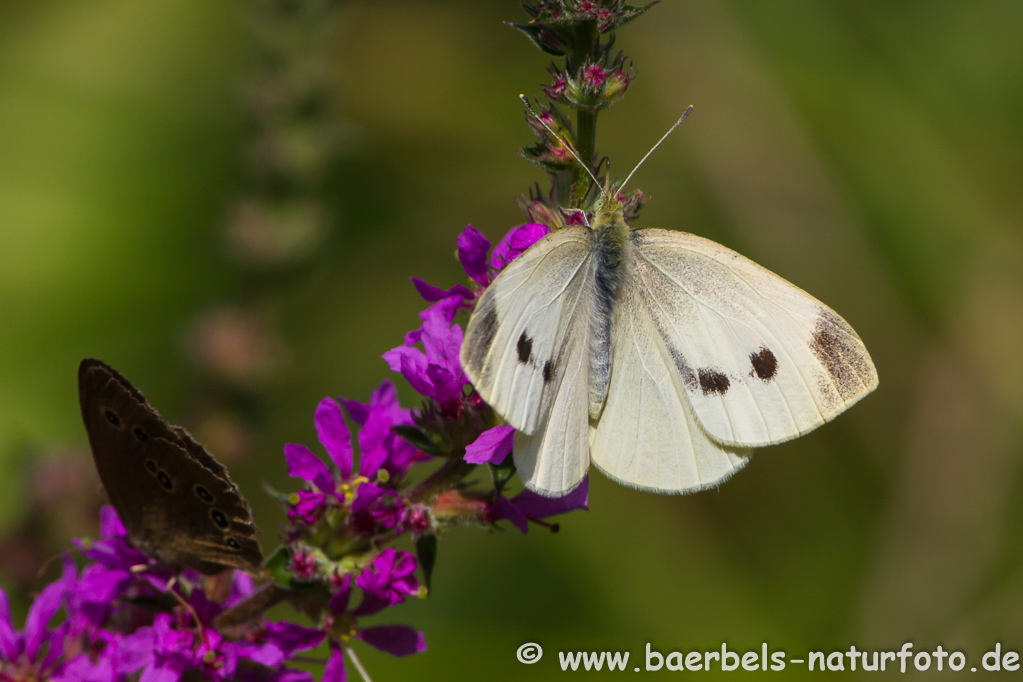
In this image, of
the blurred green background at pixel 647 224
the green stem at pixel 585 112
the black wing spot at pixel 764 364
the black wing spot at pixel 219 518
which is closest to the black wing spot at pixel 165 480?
the black wing spot at pixel 219 518

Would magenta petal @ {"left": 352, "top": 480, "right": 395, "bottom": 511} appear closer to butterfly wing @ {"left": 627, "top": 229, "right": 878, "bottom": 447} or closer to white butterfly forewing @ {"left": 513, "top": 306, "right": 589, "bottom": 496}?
white butterfly forewing @ {"left": 513, "top": 306, "right": 589, "bottom": 496}

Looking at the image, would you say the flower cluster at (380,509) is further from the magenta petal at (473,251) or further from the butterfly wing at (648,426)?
the butterfly wing at (648,426)

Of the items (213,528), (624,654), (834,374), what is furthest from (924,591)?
(213,528)

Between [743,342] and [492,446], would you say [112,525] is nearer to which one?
[492,446]

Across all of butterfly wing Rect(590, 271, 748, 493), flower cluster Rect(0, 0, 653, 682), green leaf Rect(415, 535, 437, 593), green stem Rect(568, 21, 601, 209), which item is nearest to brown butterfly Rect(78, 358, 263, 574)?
flower cluster Rect(0, 0, 653, 682)

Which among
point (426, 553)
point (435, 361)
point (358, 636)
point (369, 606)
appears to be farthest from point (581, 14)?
point (358, 636)
